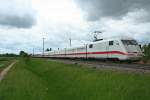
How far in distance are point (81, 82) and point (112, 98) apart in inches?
238

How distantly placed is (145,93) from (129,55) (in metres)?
19.6

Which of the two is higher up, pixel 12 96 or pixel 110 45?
pixel 110 45

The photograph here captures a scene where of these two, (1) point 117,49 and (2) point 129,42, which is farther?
(2) point 129,42

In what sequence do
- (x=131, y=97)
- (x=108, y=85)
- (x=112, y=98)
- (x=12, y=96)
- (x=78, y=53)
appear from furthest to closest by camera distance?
(x=78, y=53) < (x=12, y=96) < (x=108, y=85) < (x=112, y=98) < (x=131, y=97)

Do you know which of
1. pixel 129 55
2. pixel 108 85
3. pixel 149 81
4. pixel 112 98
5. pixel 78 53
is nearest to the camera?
pixel 112 98

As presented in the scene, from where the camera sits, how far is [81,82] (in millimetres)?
17688

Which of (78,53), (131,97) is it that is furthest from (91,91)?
(78,53)

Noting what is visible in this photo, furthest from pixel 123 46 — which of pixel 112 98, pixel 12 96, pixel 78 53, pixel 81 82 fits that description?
pixel 78 53

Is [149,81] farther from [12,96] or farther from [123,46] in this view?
[123,46]

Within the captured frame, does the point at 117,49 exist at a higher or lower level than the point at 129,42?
lower

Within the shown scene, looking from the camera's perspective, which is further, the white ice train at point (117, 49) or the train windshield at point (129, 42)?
the train windshield at point (129, 42)

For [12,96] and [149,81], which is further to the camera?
[12,96]

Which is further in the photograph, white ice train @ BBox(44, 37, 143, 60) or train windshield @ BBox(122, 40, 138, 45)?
train windshield @ BBox(122, 40, 138, 45)

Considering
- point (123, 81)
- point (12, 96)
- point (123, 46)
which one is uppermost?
point (123, 46)
